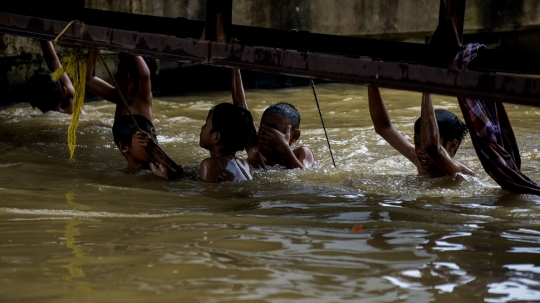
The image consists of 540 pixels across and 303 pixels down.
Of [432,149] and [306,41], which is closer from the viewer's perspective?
[432,149]

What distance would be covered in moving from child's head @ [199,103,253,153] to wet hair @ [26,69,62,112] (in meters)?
3.58

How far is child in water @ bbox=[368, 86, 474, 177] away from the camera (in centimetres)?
460

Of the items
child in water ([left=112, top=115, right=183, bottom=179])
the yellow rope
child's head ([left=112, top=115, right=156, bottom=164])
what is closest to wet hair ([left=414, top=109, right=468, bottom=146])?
child in water ([left=112, top=115, right=183, bottom=179])

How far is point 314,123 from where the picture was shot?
803 centimetres

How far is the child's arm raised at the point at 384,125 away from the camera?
487cm

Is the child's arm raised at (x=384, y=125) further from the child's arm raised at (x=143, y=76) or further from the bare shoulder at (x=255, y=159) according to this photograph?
the child's arm raised at (x=143, y=76)

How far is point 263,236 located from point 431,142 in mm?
1699

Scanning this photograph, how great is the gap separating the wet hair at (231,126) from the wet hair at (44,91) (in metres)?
3.60

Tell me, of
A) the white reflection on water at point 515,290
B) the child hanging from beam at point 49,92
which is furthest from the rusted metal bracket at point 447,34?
the child hanging from beam at point 49,92

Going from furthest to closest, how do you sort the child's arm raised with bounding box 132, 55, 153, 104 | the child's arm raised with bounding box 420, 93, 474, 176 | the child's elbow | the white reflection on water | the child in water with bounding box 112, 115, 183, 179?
the child's arm raised with bounding box 132, 55, 153, 104
the child in water with bounding box 112, 115, 183, 179
the child's elbow
the child's arm raised with bounding box 420, 93, 474, 176
the white reflection on water

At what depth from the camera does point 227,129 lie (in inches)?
188

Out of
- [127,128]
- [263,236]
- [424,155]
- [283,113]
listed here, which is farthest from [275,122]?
[263,236]

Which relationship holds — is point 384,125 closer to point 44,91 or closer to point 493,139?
point 493,139

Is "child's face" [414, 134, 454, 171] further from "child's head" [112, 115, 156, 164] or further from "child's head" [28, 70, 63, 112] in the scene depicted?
"child's head" [28, 70, 63, 112]
